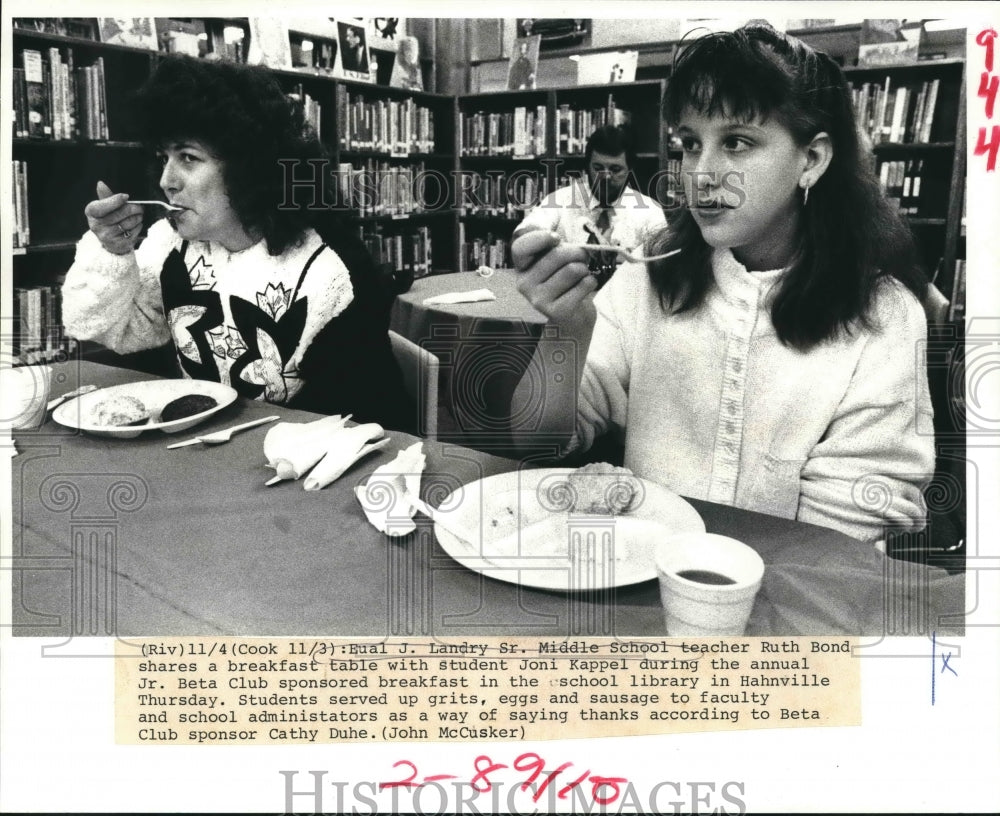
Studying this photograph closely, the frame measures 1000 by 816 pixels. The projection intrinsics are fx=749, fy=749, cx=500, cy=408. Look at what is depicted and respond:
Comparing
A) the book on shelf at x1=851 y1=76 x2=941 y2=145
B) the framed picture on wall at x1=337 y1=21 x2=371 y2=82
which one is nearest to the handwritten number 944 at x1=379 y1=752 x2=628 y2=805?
the framed picture on wall at x1=337 y1=21 x2=371 y2=82

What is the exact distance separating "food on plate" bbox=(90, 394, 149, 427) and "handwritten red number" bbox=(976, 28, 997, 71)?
42.9 inches

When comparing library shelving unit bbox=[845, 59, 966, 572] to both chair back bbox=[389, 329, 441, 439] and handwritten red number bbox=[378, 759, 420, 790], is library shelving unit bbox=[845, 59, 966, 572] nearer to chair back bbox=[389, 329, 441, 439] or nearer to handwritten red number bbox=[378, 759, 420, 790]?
chair back bbox=[389, 329, 441, 439]

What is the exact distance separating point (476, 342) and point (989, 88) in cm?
150

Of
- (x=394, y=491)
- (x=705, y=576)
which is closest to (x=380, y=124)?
(x=394, y=491)

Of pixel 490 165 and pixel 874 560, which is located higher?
pixel 490 165

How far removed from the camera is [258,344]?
134 cm

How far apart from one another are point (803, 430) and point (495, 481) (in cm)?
47

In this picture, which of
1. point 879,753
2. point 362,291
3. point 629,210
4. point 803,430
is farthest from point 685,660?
point 629,210

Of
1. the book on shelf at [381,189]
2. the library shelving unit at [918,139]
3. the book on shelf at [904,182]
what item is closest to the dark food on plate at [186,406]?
the book on shelf at [381,189]

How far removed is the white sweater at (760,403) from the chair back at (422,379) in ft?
1.00

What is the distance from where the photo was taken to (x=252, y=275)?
136 cm

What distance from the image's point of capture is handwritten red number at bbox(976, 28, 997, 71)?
2.80 feet

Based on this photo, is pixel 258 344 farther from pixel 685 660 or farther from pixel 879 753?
pixel 879 753

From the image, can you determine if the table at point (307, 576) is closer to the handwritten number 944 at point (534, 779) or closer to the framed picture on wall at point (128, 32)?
the handwritten number 944 at point (534, 779)
